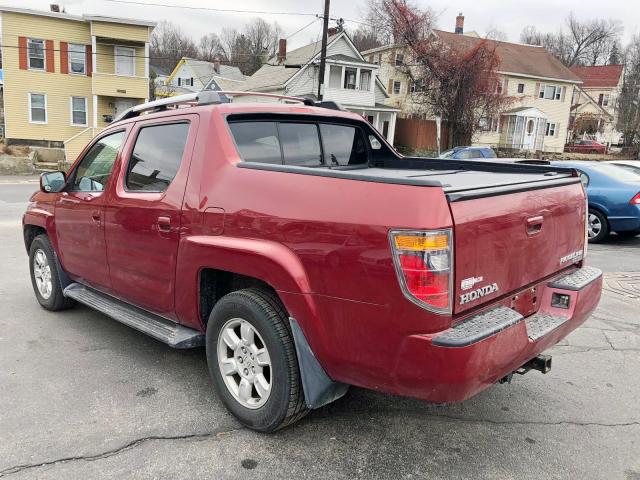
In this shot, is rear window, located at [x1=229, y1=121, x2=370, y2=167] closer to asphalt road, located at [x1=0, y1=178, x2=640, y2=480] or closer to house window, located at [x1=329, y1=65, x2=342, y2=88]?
asphalt road, located at [x1=0, y1=178, x2=640, y2=480]

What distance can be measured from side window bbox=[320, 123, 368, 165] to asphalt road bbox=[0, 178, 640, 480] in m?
1.80

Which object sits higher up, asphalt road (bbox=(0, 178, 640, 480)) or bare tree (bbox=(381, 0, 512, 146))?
bare tree (bbox=(381, 0, 512, 146))

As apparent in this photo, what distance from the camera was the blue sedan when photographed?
30.5 feet

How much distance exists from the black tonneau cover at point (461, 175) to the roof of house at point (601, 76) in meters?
72.2

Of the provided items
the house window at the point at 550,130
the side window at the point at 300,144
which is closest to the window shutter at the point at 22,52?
the side window at the point at 300,144

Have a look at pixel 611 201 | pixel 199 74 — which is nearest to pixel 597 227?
pixel 611 201

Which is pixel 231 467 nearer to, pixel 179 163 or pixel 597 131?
pixel 179 163

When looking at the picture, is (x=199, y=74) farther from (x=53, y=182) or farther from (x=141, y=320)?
(x=141, y=320)

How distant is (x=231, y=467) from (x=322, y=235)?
1319 millimetres

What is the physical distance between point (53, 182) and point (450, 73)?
3055cm

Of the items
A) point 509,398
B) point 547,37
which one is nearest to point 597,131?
point 547,37

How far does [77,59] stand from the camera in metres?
30.2

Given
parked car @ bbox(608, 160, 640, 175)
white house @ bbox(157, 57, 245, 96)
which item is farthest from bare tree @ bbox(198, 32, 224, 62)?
parked car @ bbox(608, 160, 640, 175)

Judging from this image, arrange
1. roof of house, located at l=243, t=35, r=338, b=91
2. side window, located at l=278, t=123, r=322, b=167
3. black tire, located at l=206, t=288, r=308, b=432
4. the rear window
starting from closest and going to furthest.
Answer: black tire, located at l=206, t=288, r=308, b=432 < the rear window < side window, located at l=278, t=123, r=322, b=167 < roof of house, located at l=243, t=35, r=338, b=91
